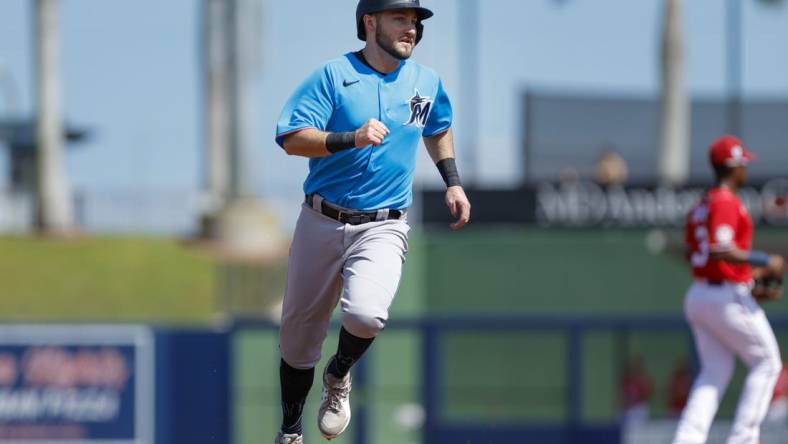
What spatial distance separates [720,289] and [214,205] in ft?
88.4

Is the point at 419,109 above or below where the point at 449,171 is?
above

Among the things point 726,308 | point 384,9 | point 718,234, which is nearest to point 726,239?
point 718,234

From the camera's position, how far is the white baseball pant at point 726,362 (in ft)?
30.1

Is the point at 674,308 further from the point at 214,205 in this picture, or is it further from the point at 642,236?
the point at 214,205

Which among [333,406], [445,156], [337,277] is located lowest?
[333,406]

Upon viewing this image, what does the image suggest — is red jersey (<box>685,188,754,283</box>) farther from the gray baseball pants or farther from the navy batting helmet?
the navy batting helmet

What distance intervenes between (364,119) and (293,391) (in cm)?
149

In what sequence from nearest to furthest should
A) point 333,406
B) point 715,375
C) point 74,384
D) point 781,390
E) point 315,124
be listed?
point 315,124, point 333,406, point 715,375, point 74,384, point 781,390

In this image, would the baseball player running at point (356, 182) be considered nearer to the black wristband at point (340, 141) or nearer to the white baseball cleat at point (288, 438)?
the black wristband at point (340, 141)

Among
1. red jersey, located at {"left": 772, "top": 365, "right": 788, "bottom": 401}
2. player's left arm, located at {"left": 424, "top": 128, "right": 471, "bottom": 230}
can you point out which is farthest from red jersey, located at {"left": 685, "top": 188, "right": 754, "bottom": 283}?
red jersey, located at {"left": 772, "top": 365, "right": 788, "bottom": 401}

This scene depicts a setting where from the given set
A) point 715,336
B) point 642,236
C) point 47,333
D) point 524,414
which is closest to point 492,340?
point 524,414

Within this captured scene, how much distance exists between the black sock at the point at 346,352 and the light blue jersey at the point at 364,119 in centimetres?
61

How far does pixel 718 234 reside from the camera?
30.0ft

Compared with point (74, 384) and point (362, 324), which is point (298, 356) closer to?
point (362, 324)
